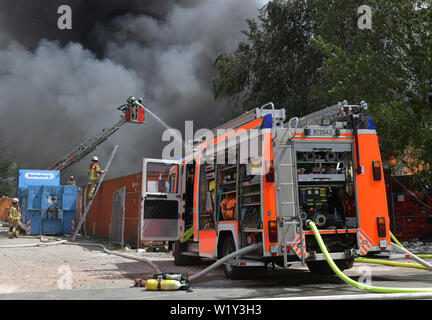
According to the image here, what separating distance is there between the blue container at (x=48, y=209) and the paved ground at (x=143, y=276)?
1120cm

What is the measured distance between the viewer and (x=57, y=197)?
75.4ft

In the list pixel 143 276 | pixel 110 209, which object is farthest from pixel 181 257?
pixel 110 209

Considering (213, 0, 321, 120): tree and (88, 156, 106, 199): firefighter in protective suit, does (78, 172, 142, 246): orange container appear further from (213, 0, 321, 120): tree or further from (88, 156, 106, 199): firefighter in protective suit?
(213, 0, 321, 120): tree

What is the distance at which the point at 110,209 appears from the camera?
19.3 meters

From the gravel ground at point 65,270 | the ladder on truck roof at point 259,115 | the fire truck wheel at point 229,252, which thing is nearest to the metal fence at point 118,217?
the gravel ground at point 65,270

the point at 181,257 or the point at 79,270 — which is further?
the point at 181,257

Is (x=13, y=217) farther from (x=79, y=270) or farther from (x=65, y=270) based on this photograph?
(x=79, y=270)

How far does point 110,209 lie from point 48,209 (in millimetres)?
5170

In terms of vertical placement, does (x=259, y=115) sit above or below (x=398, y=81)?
below

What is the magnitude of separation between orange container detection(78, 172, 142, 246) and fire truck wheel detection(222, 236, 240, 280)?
25.3 ft

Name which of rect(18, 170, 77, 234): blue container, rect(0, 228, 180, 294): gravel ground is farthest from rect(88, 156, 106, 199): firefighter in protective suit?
rect(0, 228, 180, 294): gravel ground

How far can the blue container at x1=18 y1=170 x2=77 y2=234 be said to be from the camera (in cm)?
2231
